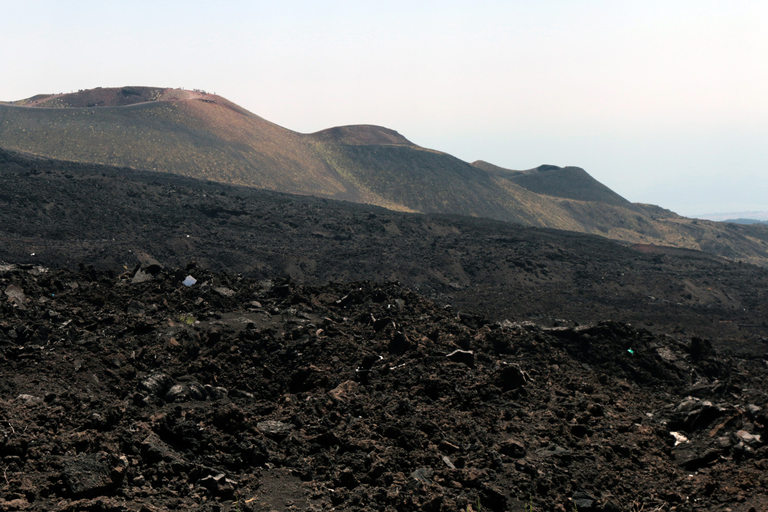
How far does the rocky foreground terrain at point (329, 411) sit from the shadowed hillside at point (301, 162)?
179ft

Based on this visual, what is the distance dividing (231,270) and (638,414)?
23950mm

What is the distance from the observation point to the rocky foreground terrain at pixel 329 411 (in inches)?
305

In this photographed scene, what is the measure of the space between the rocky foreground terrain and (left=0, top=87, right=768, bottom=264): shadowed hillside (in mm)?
54700

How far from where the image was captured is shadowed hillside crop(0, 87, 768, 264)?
71113 mm

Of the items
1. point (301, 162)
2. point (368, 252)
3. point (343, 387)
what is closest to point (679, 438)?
point (343, 387)

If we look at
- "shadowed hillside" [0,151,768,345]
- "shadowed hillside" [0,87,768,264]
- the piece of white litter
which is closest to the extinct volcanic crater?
the piece of white litter

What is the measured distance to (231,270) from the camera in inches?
1277

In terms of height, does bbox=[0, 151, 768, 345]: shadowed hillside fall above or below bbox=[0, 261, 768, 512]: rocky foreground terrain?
above

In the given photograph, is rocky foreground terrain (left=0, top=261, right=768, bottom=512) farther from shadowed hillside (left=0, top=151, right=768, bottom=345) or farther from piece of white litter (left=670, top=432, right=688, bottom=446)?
shadowed hillside (left=0, top=151, right=768, bottom=345)

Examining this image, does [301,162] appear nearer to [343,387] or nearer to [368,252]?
[368,252]

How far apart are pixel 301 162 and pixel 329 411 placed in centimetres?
7654

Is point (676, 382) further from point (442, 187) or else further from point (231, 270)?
point (442, 187)

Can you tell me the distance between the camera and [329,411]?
10328 millimetres

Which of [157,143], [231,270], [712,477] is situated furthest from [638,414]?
[157,143]
